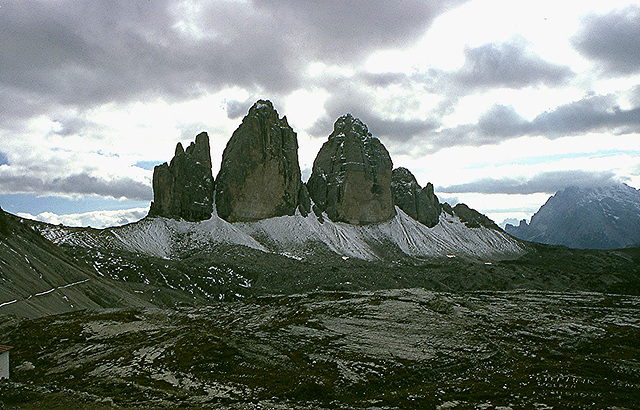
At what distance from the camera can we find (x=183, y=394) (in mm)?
34688

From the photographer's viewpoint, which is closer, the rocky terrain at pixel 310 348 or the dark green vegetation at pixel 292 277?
the rocky terrain at pixel 310 348

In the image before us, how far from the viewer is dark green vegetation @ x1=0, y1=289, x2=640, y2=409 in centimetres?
3331

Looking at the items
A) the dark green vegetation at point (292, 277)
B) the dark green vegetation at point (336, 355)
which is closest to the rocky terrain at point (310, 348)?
the dark green vegetation at point (336, 355)

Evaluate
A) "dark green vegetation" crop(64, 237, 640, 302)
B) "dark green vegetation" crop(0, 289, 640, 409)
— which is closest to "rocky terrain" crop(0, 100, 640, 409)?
"dark green vegetation" crop(0, 289, 640, 409)

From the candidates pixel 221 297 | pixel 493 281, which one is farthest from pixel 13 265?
pixel 493 281

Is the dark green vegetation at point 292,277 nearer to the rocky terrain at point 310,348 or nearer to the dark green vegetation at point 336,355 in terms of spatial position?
the rocky terrain at point 310,348

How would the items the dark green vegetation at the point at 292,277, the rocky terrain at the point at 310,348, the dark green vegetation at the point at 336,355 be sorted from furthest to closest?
the dark green vegetation at the point at 292,277
the rocky terrain at the point at 310,348
the dark green vegetation at the point at 336,355

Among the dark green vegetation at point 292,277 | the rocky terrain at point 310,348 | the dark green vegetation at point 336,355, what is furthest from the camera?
the dark green vegetation at point 292,277

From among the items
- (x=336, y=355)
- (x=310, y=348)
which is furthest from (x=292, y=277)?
(x=336, y=355)

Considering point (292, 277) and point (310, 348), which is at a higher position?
point (310, 348)

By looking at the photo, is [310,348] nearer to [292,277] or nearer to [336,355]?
[336,355]

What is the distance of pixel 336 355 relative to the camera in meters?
45.2

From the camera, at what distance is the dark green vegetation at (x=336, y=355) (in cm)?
3331

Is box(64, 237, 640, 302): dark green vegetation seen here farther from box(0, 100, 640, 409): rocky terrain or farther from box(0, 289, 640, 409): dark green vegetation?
box(0, 289, 640, 409): dark green vegetation
